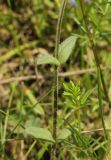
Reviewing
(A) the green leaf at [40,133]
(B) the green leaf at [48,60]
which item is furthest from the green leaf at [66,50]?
(A) the green leaf at [40,133]

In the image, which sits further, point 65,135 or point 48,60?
point 65,135

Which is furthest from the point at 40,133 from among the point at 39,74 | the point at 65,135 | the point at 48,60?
the point at 39,74

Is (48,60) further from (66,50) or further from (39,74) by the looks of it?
(39,74)

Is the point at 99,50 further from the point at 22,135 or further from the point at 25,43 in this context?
the point at 22,135

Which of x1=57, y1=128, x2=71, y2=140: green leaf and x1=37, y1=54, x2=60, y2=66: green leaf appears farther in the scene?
x1=57, y1=128, x2=71, y2=140: green leaf

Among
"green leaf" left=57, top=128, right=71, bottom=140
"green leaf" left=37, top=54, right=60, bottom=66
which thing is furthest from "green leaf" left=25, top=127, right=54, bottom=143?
"green leaf" left=37, top=54, right=60, bottom=66

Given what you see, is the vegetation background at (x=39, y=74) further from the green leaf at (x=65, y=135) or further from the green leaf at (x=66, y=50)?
the green leaf at (x=66, y=50)

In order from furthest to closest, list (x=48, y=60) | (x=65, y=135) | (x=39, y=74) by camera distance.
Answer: (x=39, y=74) < (x=65, y=135) < (x=48, y=60)

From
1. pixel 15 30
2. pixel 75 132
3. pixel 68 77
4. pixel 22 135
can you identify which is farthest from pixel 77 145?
pixel 15 30

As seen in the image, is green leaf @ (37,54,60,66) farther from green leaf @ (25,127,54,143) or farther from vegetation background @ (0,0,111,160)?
vegetation background @ (0,0,111,160)

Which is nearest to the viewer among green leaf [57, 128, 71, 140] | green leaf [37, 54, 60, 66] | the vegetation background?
green leaf [37, 54, 60, 66]

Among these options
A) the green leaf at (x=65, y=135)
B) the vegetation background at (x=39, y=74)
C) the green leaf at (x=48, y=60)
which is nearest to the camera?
the green leaf at (x=48, y=60)
